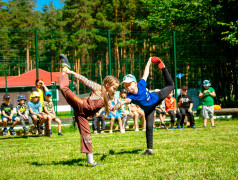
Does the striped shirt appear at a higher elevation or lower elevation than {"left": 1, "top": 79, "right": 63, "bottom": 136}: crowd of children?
higher

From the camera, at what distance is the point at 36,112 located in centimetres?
912

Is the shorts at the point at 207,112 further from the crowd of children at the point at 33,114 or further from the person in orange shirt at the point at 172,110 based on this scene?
the crowd of children at the point at 33,114

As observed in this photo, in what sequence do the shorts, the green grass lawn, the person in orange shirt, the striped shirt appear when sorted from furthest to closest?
the person in orange shirt < the shorts < the striped shirt < the green grass lawn

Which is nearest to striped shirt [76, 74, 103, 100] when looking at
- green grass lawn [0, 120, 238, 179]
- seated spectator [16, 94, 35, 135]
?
green grass lawn [0, 120, 238, 179]

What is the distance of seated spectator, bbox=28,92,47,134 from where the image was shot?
8952 millimetres

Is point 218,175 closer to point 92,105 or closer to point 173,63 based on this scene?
point 92,105

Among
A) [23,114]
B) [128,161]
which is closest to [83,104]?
[128,161]

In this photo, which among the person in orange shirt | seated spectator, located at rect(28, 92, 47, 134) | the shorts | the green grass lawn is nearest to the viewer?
the green grass lawn

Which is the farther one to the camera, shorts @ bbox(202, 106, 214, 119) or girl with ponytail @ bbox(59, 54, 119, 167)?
shorts @ bbox(202, 106, 214, 119)

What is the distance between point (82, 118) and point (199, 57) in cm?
1009

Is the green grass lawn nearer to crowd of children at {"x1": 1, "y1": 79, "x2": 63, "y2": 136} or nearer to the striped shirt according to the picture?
the striped shirt

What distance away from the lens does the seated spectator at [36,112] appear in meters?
8.95

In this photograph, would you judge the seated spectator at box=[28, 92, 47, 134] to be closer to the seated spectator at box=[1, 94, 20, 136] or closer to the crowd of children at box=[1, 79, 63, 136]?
the crowd of children at box=[1, 79, 63, 136]

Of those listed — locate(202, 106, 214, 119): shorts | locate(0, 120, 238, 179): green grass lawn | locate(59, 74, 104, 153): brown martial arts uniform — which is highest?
locate(59, 74, 104, 153): brown martial arts uniform
